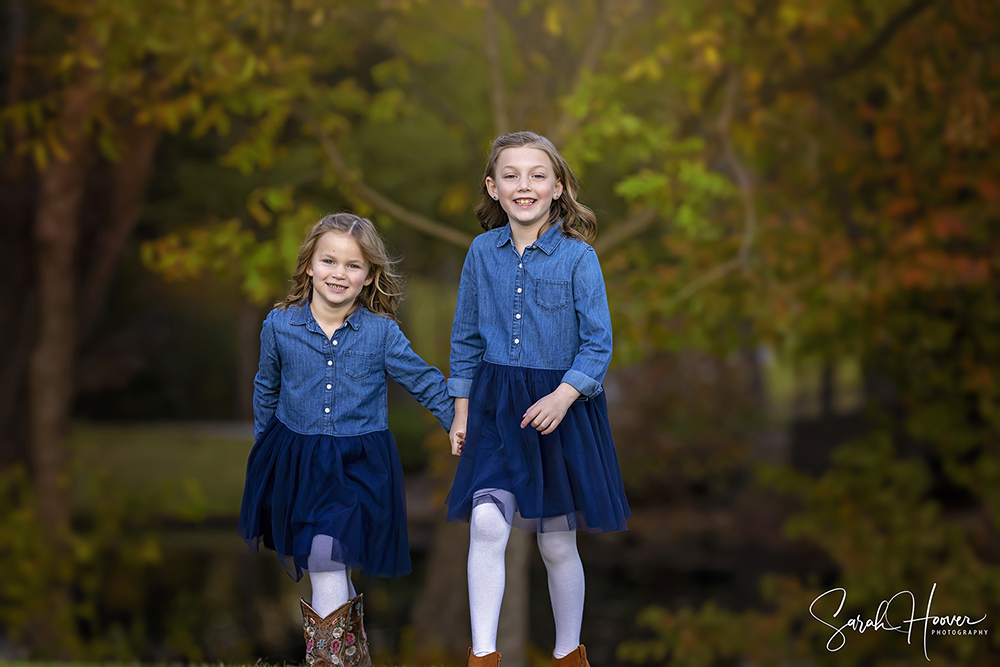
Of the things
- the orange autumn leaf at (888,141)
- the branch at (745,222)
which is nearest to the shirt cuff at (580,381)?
the branch at (745,222)

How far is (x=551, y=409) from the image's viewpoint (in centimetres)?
275

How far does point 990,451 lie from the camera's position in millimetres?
6195

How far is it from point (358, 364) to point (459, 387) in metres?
0.33

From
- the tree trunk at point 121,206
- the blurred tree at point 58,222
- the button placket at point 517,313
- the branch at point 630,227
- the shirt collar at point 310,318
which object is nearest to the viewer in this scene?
the button placket at point 517,313

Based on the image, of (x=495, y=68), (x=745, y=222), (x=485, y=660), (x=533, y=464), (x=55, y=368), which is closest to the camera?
(x=485, y=660)

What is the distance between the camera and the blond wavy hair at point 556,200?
2.99 m

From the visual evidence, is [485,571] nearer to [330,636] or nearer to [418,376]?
[330,636]

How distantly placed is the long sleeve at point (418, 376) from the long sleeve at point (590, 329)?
472mm

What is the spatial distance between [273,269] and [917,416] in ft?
14.0

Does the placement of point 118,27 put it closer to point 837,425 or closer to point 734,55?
point 734,55

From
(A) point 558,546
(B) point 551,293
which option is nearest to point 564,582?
(A) point 558,546

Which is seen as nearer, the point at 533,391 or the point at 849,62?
the point at 533,391

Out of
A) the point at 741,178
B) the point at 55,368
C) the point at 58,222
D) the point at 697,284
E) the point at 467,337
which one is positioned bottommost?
the point at 467,337

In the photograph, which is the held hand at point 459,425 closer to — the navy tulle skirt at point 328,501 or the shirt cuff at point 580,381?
the navy tulle skirt at point 328,501
